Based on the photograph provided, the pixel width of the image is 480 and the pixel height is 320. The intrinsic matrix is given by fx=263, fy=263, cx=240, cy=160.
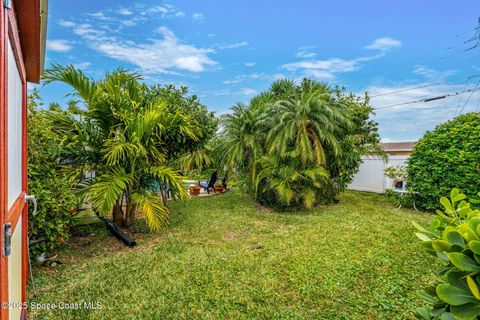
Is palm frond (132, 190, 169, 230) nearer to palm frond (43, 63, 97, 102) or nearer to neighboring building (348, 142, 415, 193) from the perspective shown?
palm frond (43, 63, 97, 102)

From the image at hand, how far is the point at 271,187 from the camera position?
7266mm

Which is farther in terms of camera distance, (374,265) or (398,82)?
(398,82)

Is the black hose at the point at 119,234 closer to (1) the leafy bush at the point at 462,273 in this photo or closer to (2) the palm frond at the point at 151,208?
(2) the palm frond at the point at 151,208

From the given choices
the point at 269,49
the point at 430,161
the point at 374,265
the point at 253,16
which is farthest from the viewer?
the point at 269,49

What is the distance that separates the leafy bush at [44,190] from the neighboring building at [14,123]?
0.89 metres

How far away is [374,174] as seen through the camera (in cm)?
1122

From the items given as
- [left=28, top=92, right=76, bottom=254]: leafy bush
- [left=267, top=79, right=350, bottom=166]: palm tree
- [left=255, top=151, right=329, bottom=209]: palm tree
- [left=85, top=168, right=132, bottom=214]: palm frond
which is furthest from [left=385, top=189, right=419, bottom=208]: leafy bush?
[left=28, top=92, right=76, bottom=254]: leafy bush

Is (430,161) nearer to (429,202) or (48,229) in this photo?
(429,202)

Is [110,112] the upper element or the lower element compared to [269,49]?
lower

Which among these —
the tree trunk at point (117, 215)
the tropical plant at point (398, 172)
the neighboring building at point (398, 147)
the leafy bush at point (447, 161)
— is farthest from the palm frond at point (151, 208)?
the neighboring building at point (398, 147)

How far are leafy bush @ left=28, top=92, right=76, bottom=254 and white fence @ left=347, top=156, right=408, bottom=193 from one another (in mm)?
10620

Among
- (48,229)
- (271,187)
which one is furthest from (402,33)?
(48,229)

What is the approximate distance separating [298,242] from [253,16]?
7520 millimetres

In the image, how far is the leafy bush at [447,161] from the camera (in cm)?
634
